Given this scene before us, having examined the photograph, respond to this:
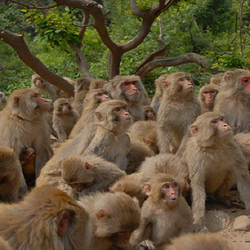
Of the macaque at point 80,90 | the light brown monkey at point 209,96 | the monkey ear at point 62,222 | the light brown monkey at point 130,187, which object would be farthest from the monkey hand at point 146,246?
the macaque at point 80,90

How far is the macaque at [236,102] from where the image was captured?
6312 millimetres

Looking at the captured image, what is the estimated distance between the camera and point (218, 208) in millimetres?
5332

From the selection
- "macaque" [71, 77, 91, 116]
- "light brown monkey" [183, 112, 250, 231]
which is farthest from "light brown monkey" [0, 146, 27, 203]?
"macaque" [71, 77, 91, 116]

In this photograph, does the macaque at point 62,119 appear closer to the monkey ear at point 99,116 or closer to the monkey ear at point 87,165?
the monkey ear at point 99,116

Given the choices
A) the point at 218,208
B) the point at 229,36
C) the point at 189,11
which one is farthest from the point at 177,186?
the point at 229,36

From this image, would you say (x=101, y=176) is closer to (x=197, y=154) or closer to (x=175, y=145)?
(x=197, y=154)

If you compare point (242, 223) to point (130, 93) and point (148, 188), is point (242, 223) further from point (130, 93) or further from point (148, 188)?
point (130, 93)

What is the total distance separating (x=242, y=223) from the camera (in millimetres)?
4809

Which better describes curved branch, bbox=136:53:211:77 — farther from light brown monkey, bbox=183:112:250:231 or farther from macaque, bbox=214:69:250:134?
light brown monkey, bbox=183:112:250:231

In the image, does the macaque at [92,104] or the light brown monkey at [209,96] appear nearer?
the macaque at [92,104]

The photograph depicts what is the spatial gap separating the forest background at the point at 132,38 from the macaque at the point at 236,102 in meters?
2.42

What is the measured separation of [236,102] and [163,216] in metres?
2.53

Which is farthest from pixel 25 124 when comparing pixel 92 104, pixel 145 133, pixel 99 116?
pixel 145 133

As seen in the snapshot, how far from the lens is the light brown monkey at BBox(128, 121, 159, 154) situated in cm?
683
